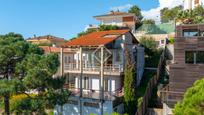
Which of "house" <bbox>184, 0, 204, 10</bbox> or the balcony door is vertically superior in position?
"house" <bbox>184, 0, 204, 10</bbox>

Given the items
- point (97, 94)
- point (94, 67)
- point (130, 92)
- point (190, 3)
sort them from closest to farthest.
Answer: point (130, 92), point (97, 94), point (94, 67), point (190, 3)

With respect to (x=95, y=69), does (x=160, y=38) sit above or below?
above

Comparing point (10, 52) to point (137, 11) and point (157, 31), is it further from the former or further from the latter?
point (137, 11)

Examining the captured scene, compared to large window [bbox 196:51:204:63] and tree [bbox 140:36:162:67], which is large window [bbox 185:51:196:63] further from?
tree [bbox 140:36:162:67]

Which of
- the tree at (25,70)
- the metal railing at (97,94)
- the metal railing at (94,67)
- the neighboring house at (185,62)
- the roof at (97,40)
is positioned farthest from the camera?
the metal railing at (94,67)

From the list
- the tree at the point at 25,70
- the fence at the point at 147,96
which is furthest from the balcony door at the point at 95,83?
the tree at the point at 25,70

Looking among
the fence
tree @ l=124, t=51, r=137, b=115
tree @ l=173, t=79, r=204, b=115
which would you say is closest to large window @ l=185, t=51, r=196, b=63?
the fence

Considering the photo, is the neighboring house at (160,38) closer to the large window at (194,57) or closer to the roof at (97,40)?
the roof at (97,40)

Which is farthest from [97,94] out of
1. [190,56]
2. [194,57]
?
[194,57]
